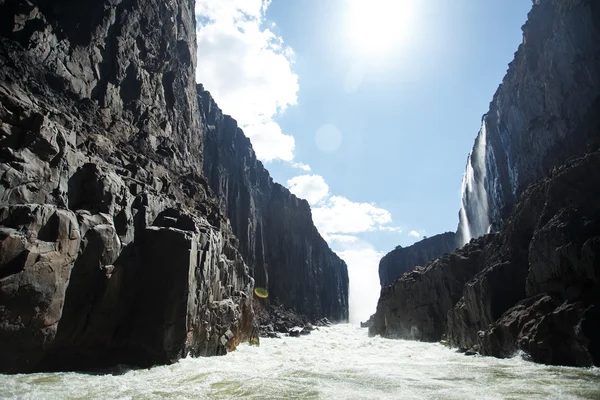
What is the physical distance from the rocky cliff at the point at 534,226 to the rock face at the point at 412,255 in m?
50.4

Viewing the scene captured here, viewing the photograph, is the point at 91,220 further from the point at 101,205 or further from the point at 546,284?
the point at 546,284

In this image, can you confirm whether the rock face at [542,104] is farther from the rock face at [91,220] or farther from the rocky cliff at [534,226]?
the rock face at [91,220]

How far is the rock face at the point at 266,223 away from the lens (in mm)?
83438

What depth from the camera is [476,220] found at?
7244cm

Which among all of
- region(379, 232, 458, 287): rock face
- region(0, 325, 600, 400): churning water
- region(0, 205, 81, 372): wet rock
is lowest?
region(0, 325, 600, 400): churning water

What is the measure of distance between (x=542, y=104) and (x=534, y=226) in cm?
2245

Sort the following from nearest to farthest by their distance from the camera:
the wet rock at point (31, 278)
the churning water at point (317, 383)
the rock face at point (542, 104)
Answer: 1. the churning water at point (317, 383)
2. the wet rock at point (31, 278)
3. the rock face at point (542, 104)

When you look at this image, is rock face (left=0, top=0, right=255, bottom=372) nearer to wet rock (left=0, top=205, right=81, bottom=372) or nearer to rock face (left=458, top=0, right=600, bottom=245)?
wet rock (left=0, top=205, right=81, bottom=372)

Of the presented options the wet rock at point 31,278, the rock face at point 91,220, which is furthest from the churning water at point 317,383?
the rock face at point 91,220

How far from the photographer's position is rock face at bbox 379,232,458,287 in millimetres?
118812

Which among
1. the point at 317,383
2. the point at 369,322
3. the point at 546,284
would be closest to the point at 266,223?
the point at 369,322

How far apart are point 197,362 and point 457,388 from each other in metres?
14.1

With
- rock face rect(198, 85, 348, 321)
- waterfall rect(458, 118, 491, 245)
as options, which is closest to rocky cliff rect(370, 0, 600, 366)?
waterfall rect(458, 118, 491, 245)

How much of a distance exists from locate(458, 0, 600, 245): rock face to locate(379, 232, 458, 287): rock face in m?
55.6
